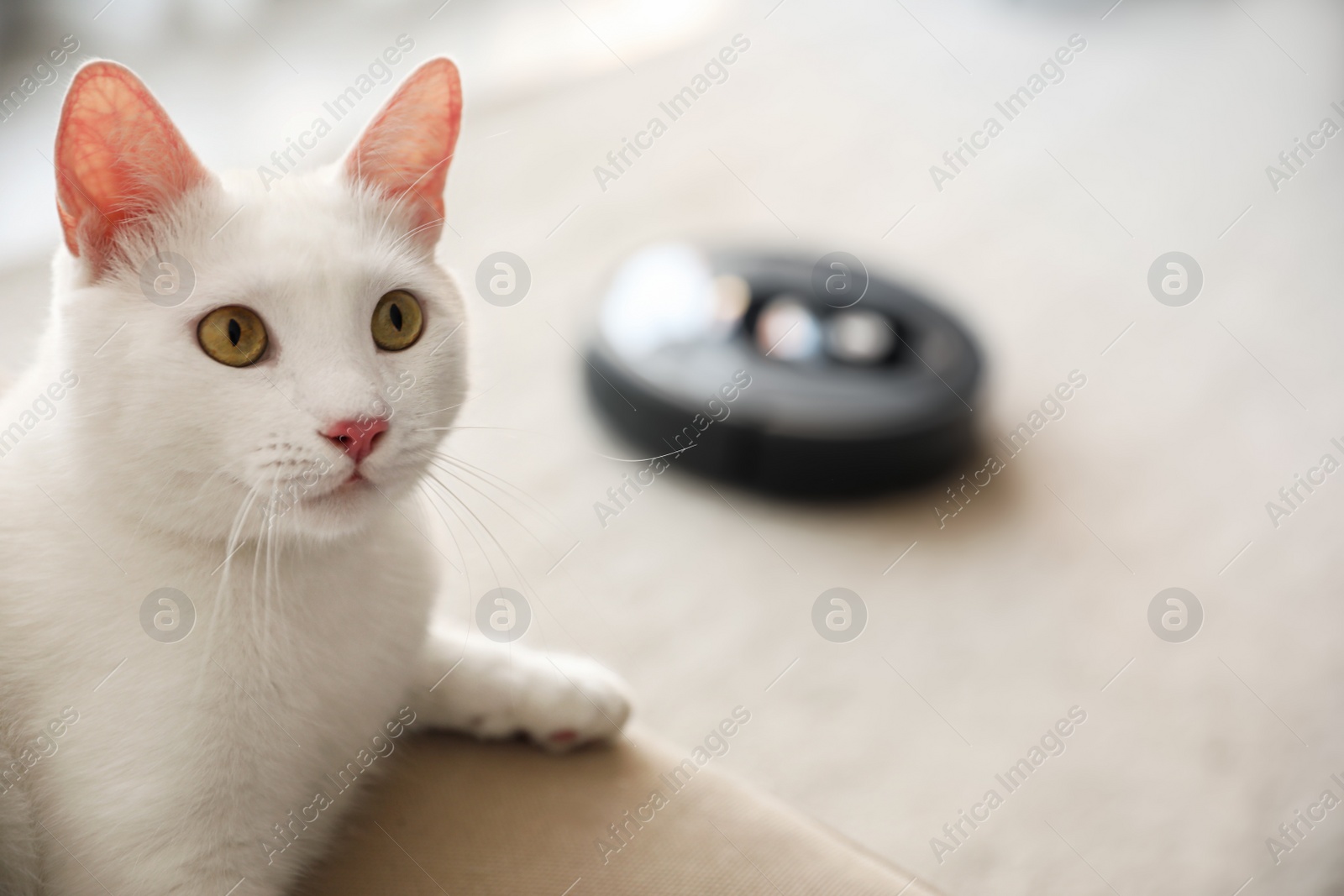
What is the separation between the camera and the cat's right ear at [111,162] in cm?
71

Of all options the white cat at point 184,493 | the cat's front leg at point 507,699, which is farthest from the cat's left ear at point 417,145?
the cat's front leg at point 507,699

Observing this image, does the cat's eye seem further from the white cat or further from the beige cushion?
the beige cushion

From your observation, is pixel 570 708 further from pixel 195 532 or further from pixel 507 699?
pixel 195 532

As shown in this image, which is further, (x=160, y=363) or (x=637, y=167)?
(x=637, y=167)

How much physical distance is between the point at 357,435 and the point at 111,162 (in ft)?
0.85

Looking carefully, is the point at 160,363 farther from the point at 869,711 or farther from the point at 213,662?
the point at 869,711

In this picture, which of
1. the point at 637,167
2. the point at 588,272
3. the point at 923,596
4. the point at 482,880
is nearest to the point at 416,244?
the point at 482,880

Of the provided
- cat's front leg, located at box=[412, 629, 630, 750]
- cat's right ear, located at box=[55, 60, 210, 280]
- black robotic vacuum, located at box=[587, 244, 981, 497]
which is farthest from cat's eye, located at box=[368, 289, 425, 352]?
black robotic vacuum, located at box=[587, 244, 981, 497]

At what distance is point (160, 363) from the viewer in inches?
28.8

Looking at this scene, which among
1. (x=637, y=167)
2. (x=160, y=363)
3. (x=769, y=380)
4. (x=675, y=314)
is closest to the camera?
(x=160, y=363)

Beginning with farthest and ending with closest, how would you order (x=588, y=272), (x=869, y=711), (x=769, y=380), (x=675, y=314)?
(x=588, y=272), (x=675, y=314), (x=769, y=380), (x=869, y=711)

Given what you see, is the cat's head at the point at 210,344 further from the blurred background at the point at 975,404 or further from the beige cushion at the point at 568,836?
the beige cushion at the point at 568,836

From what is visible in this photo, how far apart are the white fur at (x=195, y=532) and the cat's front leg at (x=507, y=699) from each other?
0.19 m

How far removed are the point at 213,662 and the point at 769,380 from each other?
4.97ft
